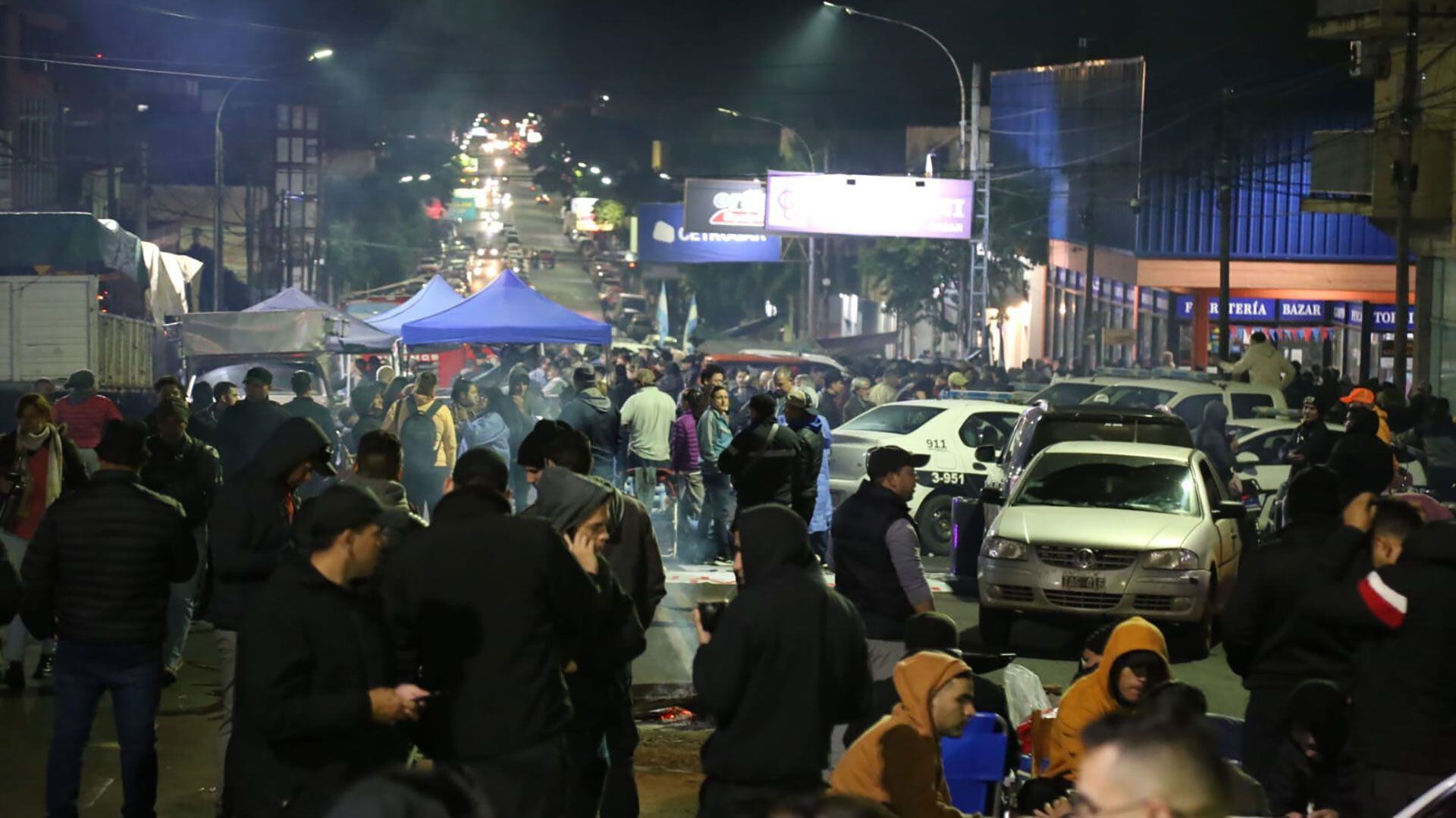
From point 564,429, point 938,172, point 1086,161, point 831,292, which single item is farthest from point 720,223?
point 564,429

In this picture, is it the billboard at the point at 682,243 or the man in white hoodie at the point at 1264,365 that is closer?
the man in white hoodie at the point at 1264,365

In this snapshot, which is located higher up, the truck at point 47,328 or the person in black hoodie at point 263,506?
the truck at point 47,328

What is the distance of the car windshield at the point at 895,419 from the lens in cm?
1991

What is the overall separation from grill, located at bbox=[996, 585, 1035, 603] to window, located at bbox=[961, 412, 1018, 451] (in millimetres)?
6601

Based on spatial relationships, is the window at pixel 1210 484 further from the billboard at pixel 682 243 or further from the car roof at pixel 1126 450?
the billboard at pixel 682 243

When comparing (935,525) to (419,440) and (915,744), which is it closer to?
(419,440)

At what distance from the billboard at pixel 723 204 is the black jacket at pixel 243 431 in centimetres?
3456

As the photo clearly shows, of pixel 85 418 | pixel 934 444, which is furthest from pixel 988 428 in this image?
pixel 85 418

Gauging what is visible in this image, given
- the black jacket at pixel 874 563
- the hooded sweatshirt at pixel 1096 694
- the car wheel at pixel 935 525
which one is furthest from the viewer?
the car wheel at pixel 935 525

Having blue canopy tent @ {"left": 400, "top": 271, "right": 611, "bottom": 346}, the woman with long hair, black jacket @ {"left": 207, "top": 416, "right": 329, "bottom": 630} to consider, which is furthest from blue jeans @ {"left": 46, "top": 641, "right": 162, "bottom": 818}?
blue canopy tent @ {"left": 400, "top": 271, "right": 611, "bottom": 346}

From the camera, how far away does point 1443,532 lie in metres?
5.92

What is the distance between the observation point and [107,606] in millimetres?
7035

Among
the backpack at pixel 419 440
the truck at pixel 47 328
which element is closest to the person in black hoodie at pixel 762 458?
the backpack at pixel 419 440

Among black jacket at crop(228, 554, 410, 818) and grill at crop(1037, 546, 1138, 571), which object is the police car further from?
black jacket at crop(228, 554, 410, 818)
